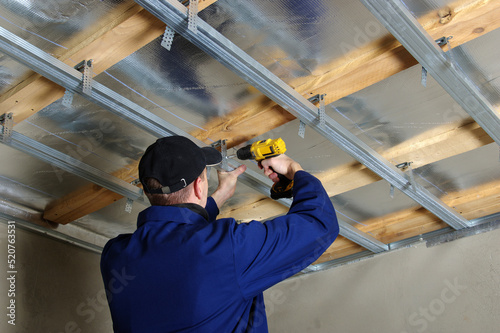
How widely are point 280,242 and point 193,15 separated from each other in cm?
86

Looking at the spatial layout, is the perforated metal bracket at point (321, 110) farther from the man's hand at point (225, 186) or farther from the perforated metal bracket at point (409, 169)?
the perforated metal bracket at point (409, 169)

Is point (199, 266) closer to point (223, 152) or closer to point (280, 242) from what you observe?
point (280, 242)

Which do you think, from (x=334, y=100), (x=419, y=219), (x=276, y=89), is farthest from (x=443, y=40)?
(x=419, y=219)

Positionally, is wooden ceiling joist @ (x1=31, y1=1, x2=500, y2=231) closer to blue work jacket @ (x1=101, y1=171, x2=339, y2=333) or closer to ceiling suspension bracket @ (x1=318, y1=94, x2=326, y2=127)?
ceiling suspension bracket @ (x1=318, y1=94, x2=326, y2=127)

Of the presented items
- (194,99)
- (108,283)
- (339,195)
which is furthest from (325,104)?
(108,283)

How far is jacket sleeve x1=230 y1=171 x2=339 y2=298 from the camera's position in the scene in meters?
1.29

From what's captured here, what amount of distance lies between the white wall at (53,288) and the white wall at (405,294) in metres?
1.33

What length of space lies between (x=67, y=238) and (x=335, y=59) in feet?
6.90

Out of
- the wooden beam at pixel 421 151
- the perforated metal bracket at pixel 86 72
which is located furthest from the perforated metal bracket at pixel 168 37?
the wooden beam at pixel 421 151

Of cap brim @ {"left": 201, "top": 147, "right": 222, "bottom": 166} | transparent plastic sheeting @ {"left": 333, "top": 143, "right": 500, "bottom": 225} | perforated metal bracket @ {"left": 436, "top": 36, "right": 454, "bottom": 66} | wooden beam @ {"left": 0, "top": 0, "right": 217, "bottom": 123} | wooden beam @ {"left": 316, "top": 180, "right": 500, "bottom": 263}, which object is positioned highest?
wooden beam @ {"left": 0, "top": 0, "right": 217, "bottom": 123}

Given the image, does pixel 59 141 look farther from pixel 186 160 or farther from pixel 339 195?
pixel 339 195

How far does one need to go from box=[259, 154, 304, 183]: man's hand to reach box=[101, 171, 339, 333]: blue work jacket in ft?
1.50

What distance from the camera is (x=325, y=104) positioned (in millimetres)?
2203

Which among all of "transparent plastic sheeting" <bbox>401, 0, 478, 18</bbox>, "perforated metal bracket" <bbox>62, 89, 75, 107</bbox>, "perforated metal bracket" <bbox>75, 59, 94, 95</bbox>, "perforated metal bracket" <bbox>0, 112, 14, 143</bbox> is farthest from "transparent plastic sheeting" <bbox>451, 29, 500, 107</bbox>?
"perforated metal bracket" <bbox>0, 112, 14, 143</bbox>
